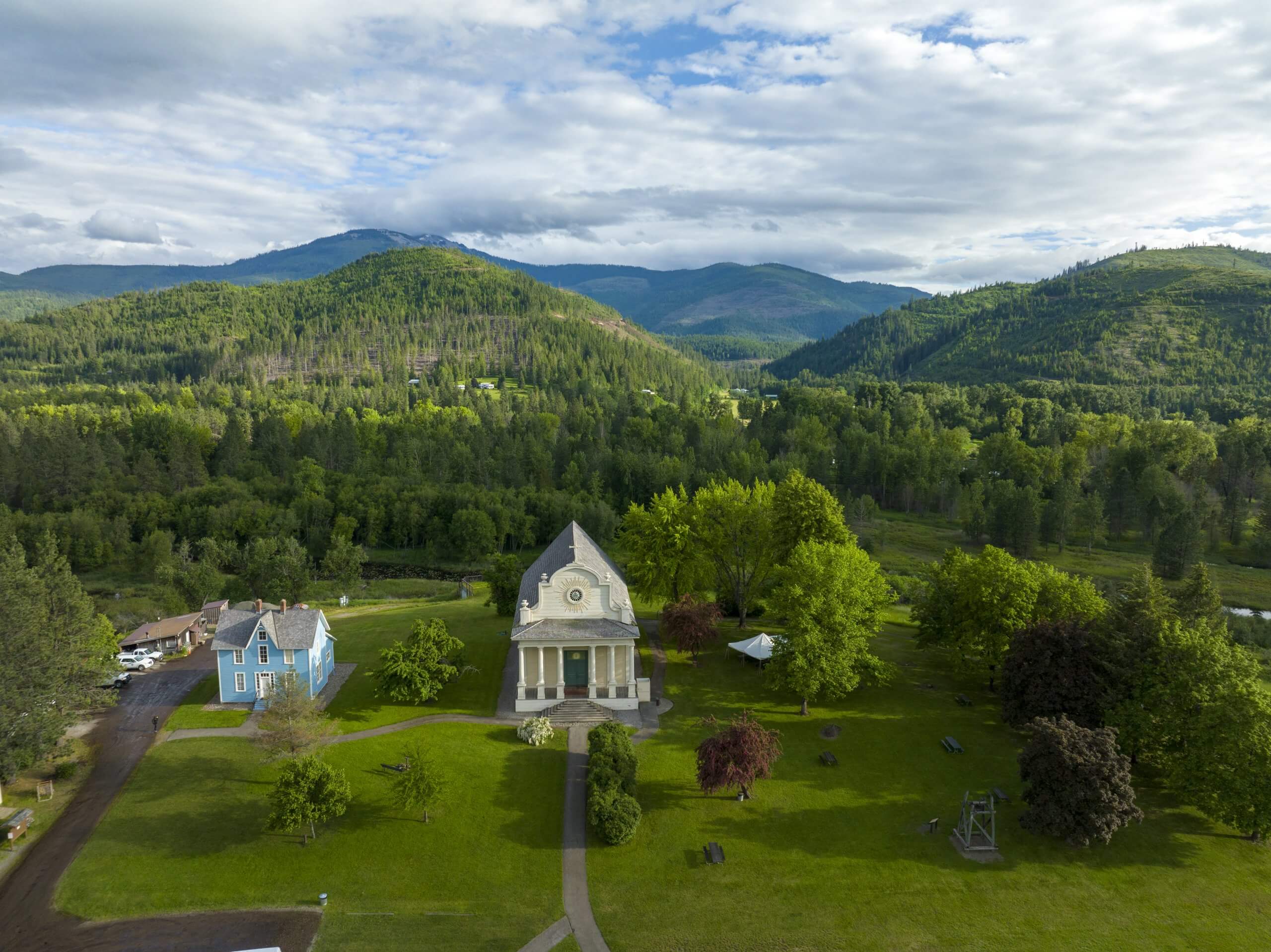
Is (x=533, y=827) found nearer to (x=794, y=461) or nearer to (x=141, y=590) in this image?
(x=141, y=590)

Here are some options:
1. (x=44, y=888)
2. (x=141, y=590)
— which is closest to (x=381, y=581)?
(x=141, y=590)

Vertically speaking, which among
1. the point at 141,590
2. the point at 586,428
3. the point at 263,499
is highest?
the point at 586,428

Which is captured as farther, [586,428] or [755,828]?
[586,428]

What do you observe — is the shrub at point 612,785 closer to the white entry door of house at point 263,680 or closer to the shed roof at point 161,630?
the white entry door of house at point 263,680

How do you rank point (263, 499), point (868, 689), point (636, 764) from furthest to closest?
point (263, 499)
point (868, 689)
point (636, 764)

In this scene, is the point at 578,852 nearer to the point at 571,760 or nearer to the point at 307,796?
the point at 571,760

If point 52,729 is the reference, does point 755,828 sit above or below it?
below

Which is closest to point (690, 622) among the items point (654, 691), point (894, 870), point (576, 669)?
point (654, 691)
